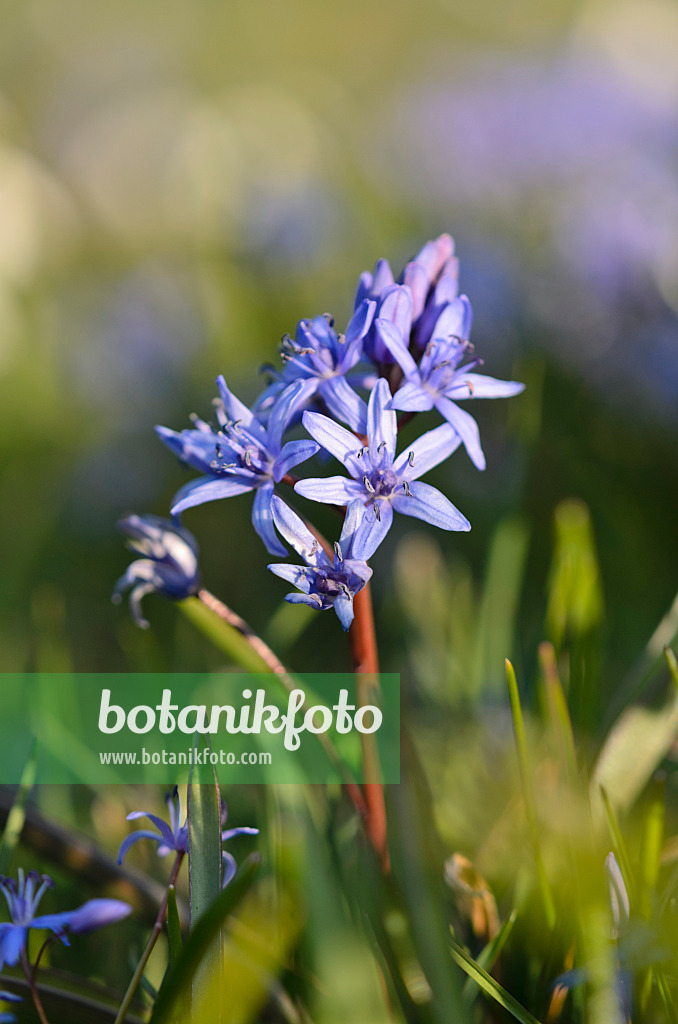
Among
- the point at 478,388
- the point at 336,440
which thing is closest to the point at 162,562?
the point at 336,440

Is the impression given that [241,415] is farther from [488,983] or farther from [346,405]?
[488,983]

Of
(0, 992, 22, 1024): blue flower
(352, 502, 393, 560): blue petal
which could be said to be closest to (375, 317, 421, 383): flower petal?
(352, 502, 393, 560): blue petal

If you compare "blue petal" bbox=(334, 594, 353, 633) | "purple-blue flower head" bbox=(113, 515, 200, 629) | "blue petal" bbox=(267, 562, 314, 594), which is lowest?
"blue petal" bbox=(334, 594, 353, 633)

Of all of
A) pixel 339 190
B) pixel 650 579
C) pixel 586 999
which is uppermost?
pixel 339 190

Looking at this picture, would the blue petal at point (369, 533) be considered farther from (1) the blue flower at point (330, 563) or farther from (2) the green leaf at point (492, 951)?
(2) the green leaf at point (492, 951)

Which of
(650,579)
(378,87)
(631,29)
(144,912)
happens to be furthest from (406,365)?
(378,87)

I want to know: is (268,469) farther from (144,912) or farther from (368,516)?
(144,912)

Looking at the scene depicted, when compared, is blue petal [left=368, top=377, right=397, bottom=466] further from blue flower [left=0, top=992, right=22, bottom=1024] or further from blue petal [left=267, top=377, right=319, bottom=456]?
blue flower [left=0, top=992, right=22, bottom=1024]
